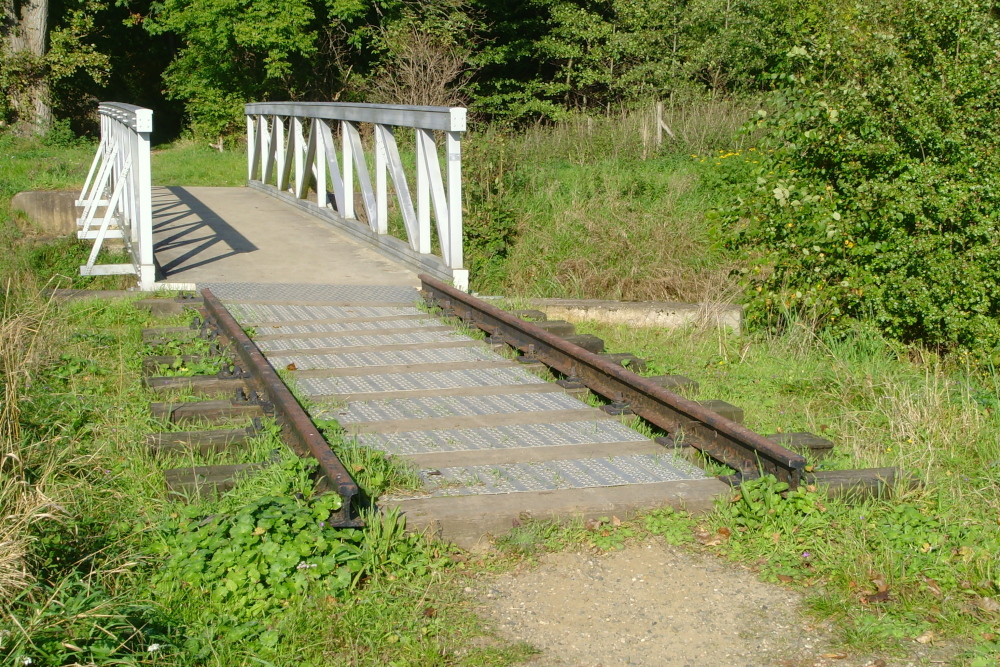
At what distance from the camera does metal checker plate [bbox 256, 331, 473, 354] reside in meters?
7.06

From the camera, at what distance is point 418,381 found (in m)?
6.25

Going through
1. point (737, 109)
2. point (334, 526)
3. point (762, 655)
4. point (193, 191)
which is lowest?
point (762, 655)

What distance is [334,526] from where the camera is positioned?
386 centimetres

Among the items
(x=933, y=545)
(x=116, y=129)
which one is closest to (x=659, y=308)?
(x=933, y=545)

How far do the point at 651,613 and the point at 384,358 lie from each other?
3.52m

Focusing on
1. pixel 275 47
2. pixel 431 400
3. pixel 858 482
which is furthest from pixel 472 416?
pixel 275 47

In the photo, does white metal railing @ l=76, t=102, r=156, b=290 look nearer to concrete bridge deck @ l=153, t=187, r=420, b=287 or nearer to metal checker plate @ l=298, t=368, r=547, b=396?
concrete bridge deck @ l=153, t=187, r=420, b=287

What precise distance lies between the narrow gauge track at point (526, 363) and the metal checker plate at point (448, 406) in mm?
238

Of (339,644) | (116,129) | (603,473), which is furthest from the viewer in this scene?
(116,129)

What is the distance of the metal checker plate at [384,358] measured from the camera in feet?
21.6

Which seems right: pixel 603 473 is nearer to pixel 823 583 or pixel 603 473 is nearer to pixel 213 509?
pixel 823 583

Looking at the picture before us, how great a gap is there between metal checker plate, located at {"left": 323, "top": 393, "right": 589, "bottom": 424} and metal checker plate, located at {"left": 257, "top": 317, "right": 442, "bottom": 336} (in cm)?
190

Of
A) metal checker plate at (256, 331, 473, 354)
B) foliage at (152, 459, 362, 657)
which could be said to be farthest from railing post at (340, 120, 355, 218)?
foliage at (152, 459, 362, 657)

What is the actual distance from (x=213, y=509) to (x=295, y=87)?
28.3m
